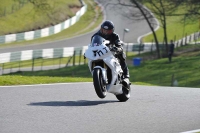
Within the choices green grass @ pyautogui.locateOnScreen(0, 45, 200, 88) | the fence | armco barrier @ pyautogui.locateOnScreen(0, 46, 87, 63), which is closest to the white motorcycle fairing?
green grass @ pyautogui.locateOnScreen(0, 45, 200, 88)

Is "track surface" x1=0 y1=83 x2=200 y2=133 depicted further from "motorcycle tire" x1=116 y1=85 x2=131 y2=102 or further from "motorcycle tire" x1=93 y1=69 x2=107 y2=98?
"motorcycle tire" x1=93 y1=69 x2=107 y2=98

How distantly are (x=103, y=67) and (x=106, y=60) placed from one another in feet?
0.56

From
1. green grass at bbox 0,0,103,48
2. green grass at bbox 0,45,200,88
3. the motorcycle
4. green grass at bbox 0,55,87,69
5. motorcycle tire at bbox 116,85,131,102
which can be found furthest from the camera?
green grass at bbox 0,0,103,48

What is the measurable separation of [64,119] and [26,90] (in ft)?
13.2

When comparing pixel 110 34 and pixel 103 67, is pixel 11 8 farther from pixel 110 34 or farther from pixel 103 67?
pixel 103 67

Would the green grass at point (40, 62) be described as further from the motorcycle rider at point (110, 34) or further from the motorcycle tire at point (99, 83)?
the motorcycle tire at point (99, 83)

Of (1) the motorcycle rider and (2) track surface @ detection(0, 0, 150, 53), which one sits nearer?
(1) the motorcycle rider

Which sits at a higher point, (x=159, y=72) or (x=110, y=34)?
(x=110, y=34)

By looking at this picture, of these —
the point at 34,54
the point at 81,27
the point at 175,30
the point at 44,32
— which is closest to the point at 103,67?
the point at 34,54

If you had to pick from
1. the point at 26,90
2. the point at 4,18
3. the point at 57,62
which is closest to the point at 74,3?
the point at 4,18

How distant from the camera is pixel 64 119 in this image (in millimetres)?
9680

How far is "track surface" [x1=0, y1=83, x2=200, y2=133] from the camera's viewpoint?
9148mm

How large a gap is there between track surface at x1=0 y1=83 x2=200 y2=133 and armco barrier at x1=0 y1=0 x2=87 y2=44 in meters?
40.7

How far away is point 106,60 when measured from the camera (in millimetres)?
12219
